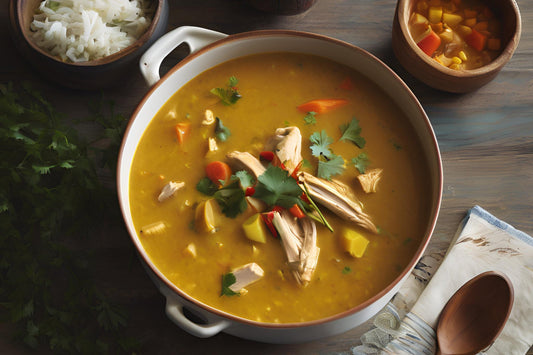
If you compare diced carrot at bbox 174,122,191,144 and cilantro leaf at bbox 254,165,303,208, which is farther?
diced carrot at bbox 174,122,191,144

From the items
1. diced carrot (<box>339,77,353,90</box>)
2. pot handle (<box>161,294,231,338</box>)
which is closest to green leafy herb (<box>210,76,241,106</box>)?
diced carrot (<box>339,77,353,90</box>)

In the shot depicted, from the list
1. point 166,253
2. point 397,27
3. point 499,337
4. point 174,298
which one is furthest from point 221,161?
point 499,337

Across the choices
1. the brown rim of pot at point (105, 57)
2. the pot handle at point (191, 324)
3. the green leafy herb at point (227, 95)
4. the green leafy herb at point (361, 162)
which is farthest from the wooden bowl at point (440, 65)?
the pot handle at point (191, 324)

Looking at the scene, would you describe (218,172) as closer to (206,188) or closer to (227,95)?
(206,188)

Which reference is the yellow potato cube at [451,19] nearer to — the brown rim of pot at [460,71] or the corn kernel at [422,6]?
the corn kernel at [422,6]

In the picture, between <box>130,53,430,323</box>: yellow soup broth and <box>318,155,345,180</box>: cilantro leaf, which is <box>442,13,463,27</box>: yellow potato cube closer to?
<box>130,53,430,323</box>: yellow soup broth

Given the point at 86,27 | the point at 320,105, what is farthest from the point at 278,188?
the point at 86,27

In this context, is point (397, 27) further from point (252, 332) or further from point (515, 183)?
point (252, 332)
